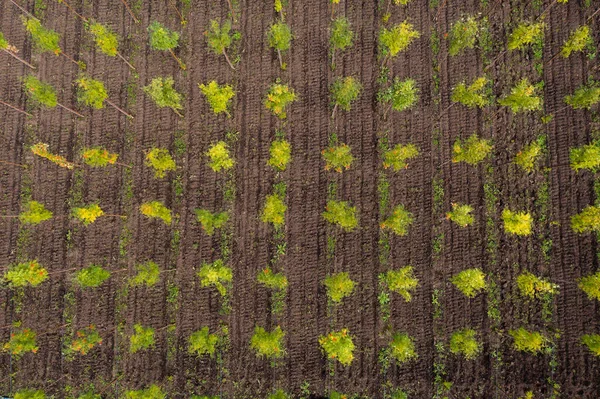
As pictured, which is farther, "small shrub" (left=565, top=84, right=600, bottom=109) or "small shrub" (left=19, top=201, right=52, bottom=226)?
"small shrub" (left=19, top=201, right=52, bottom=226)

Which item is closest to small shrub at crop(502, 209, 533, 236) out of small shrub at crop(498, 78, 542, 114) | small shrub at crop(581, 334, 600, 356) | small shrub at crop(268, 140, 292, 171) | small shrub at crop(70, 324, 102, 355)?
small shrub at crop(498, 78, 542, 114)

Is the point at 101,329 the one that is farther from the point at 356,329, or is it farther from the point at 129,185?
the point at 356,329

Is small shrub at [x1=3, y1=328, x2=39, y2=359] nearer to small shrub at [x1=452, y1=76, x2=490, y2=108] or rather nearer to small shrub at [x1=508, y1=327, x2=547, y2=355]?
small shrub at [x1=508, y1=327, x2=547, y2=355]

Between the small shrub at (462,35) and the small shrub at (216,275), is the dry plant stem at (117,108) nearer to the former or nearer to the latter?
the small shrub at (216,275)

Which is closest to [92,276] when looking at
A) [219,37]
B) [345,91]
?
[219,37]

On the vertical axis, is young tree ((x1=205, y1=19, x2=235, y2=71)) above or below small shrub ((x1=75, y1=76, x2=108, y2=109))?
above

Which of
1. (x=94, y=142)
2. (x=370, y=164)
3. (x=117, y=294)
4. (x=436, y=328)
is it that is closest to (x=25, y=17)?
(x=94, y=142)
